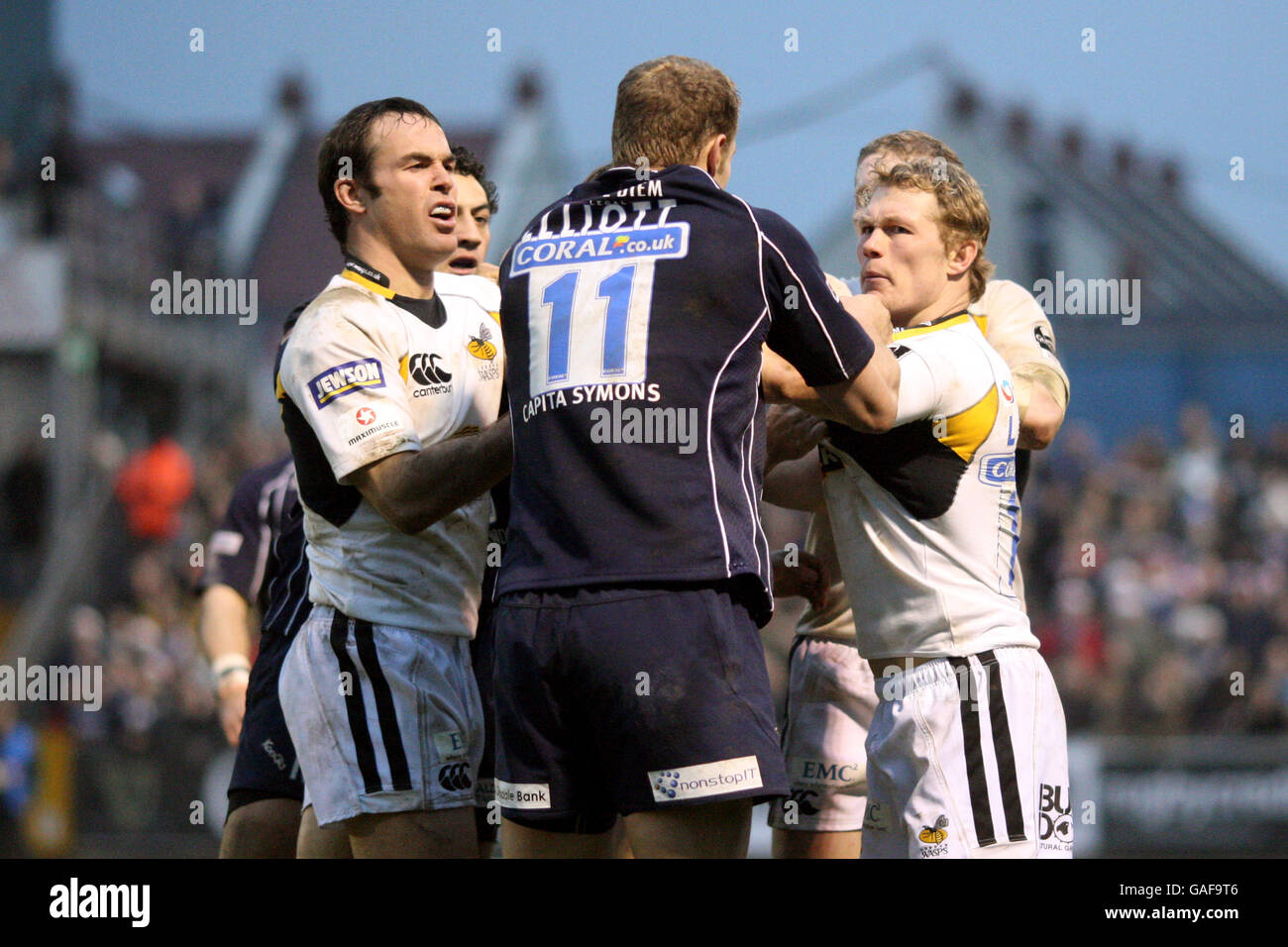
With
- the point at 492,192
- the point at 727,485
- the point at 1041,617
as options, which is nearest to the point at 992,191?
the point at 1041,617

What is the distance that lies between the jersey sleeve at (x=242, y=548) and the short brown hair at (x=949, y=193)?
2804 mm

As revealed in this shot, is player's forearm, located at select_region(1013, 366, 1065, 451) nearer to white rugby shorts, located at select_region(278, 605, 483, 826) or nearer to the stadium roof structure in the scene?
white rugby shorts, located at select_region(278, 605, 483, 826)

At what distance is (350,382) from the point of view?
150 inches

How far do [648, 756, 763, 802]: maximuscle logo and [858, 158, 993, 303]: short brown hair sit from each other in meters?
1.62

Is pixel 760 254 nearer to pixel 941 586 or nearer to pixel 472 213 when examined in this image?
pixel 941 586

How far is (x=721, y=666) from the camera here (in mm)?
3318

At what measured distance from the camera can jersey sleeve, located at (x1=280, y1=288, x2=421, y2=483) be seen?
12.3 ft

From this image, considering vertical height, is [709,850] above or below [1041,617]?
below

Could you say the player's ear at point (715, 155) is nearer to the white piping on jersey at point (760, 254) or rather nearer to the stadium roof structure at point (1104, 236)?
the white piping on jersey at point (760, 254)

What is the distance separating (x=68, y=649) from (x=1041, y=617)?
910cm

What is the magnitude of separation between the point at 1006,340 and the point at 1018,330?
51mm

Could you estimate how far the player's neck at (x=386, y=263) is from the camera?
4.14m

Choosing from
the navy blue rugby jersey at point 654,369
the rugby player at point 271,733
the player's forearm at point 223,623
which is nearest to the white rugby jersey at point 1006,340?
the navy blue rugby jersey at point 654,369
